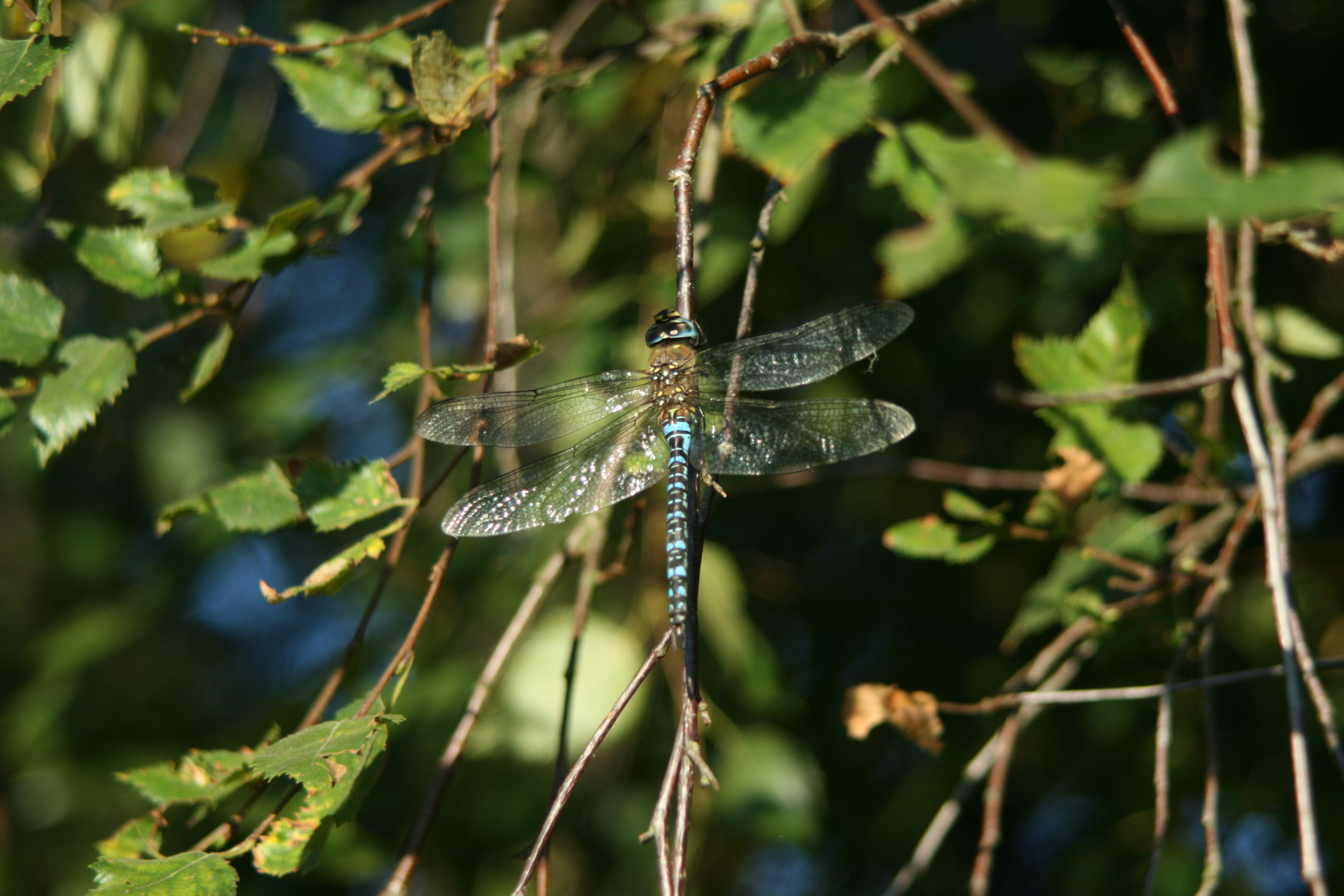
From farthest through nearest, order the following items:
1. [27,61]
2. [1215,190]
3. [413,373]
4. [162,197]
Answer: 1. [162,197]
2. [27,61]
3. [413,373]
4. [1215,190]

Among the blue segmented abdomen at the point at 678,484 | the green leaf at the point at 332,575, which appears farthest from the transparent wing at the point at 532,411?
the green leaf at the point at 332,575

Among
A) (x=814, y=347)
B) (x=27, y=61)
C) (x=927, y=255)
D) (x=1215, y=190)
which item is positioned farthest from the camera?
(x=927, y=255)

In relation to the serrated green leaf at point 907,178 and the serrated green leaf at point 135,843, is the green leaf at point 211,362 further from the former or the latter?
the serrated green leaf at point 907,178

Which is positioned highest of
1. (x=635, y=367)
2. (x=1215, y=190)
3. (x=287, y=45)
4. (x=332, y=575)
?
(x=287, y=45)

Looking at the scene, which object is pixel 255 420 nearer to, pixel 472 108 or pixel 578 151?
pixel 578 151

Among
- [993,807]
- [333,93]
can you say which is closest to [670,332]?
[333,93]

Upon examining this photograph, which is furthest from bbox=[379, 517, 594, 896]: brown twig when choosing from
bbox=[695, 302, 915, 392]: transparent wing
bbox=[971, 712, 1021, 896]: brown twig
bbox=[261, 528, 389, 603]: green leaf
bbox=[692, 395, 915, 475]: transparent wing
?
bbox=[971, 712, 1021, 896]: brown twig

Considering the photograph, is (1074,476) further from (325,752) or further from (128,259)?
(128,259)
